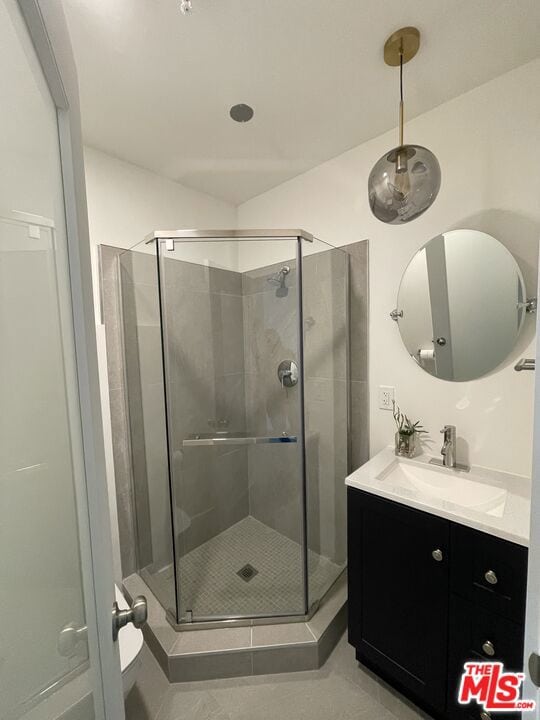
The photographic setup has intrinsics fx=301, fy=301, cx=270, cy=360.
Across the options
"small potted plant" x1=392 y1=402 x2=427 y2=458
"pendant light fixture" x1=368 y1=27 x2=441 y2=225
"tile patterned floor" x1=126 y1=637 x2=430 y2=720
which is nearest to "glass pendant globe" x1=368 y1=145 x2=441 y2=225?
"pendant light fixture" x1=368 y1=27 x2=441 y2=225

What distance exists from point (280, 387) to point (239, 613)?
116cm

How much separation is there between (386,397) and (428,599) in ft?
2.83

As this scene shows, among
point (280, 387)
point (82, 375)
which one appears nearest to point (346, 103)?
point (280, 387)

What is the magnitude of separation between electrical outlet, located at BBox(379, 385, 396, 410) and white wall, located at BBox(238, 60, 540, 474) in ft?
0.09

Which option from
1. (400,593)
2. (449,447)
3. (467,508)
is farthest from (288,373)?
(400,593)

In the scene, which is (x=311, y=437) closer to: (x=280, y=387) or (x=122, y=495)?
(x=280, y=387)

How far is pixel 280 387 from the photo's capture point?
1.72m

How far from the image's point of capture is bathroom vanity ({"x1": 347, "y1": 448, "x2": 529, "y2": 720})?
970 mm

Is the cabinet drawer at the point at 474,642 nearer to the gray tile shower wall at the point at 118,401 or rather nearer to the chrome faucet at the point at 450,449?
the chrome faucet at the point at 450,449

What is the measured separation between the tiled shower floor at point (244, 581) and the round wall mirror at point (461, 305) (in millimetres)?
1266

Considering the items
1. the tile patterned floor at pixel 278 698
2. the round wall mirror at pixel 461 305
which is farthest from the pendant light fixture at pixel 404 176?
the tile patterned floor at pixel 278 698

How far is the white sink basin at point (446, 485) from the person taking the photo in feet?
3.95

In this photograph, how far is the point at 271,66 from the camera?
3.75ft

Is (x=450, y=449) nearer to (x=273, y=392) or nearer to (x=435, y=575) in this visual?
(x=435, y=575)
